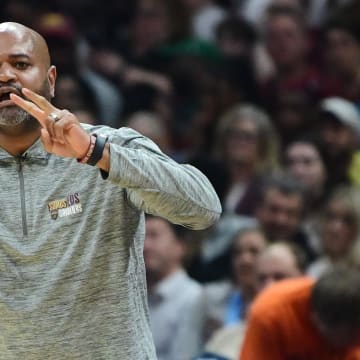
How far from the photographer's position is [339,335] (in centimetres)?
470

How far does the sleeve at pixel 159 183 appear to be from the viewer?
286 centimetres

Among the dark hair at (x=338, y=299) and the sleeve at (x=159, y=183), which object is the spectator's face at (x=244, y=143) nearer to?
the dark hair at (x=338, y=299)

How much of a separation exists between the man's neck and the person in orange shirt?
1794 mm

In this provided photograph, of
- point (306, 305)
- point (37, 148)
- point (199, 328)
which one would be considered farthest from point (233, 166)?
point (37, 148)

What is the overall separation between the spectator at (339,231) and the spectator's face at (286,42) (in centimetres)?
173

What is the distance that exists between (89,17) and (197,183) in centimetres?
629

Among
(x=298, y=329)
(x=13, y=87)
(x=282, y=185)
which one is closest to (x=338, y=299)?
(x=298, y=329)

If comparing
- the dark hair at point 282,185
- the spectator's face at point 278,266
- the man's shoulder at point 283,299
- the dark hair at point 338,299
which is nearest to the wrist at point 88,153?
the dark hair at point 338,299

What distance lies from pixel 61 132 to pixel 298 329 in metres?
2.37

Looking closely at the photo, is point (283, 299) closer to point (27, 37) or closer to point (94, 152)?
point (27, 37)

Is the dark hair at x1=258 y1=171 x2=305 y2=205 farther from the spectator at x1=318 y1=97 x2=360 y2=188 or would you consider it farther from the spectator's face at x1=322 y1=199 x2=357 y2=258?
the spectator at x1=318 y1=97 x2=360 y2=188

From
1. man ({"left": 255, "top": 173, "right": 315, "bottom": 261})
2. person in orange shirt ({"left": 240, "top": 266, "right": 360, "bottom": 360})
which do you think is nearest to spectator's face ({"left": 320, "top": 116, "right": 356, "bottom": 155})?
man ({"left": 255, "top": 173, "right": 315, "bottom": 261})

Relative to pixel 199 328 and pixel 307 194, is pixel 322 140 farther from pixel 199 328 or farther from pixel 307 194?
pixel 199 328

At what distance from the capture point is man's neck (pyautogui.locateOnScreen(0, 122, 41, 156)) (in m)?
3.13
